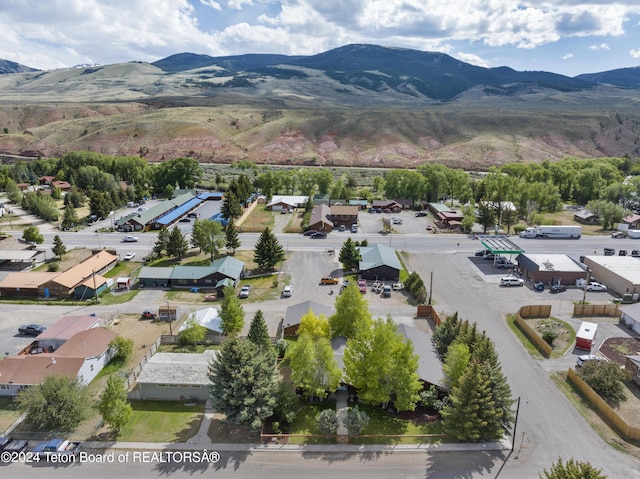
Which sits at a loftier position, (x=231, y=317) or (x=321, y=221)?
(x=321, y=221)

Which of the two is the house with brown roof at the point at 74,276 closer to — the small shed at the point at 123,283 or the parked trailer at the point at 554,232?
the small shed at the point at 123,283

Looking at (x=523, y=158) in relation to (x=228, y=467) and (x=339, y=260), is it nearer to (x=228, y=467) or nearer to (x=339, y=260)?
(x=339, y=260)

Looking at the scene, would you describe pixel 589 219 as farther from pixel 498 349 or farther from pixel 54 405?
pixel 54 405

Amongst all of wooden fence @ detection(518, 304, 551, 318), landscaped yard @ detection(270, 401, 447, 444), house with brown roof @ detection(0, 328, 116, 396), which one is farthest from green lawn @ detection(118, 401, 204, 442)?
wooden fence @ detection(518, 304, 551, 318)

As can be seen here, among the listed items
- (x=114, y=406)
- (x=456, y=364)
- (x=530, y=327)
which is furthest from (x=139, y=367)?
(x=530, y=327)

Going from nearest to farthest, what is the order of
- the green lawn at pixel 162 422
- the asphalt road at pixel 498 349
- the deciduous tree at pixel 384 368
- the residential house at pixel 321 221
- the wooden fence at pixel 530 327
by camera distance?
the asphalt road at pixel 498 349
the green lawn at pixel 162 422
the deciduous tree at pixel 384 368
the wooden fence at pixel 530 327
the residential house at pixel 321 221

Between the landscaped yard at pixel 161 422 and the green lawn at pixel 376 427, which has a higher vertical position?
the green lawn at pixel 376 427


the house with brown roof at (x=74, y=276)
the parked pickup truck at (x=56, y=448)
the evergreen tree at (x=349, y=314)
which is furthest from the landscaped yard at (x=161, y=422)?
the house with brown roof at (x=74, y=276)
